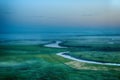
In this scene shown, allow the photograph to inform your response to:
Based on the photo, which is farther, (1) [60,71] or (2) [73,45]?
(2) [73,45]

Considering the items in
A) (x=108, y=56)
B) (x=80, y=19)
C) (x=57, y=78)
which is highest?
(x=80, y=19)

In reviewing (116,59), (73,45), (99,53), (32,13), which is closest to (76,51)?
(73,45)

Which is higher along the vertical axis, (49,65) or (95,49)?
(95,49)

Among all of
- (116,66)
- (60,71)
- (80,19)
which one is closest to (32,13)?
(80,19)

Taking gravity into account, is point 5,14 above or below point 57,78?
above

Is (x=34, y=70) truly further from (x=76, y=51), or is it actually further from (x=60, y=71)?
(x=76, y=51)

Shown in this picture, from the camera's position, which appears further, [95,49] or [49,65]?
[95,49]

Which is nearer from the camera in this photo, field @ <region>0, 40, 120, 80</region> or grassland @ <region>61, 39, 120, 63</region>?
field @ <region>0, 40, 120, 80</region>

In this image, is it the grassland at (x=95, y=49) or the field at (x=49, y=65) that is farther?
the grassland at (x=95, y=49)
